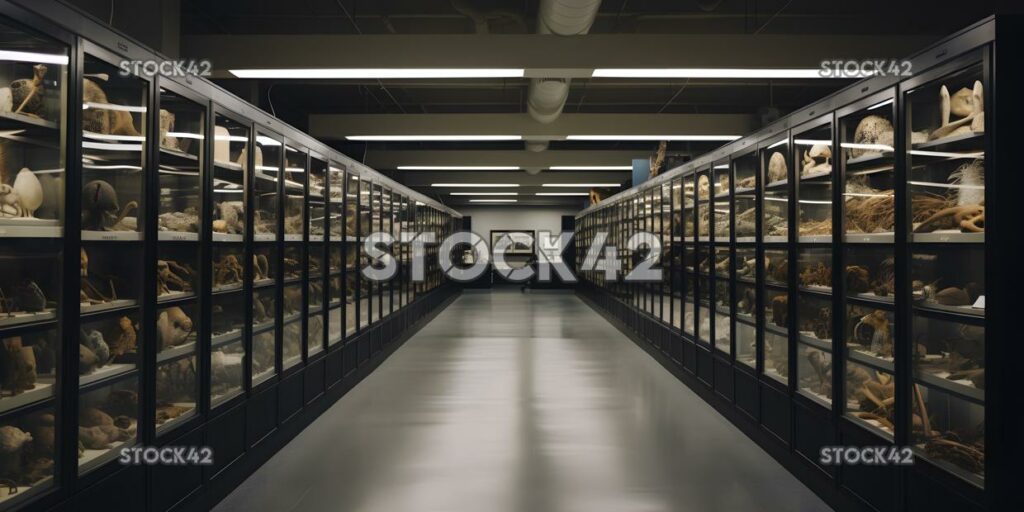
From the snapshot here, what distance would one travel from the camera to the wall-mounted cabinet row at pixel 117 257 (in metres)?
2.46

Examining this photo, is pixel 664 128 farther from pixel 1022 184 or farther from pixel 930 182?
pixel 1022 184

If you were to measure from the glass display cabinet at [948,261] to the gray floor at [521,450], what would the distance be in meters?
0.97

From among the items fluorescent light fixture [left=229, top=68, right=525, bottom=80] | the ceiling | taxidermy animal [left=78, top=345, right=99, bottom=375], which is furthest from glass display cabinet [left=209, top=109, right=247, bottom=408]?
fluorescent light fixture [left=229, top=68, right=525, bottom=80]

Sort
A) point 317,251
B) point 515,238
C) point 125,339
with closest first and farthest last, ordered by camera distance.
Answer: point 125,339
point 317,251
point 515,238

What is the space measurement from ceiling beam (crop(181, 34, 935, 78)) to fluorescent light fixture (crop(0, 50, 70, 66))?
3.27 meters

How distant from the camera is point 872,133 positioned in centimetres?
355

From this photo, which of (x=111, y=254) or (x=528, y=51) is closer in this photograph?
(x=111, y=254)

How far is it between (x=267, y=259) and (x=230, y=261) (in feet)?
1.85

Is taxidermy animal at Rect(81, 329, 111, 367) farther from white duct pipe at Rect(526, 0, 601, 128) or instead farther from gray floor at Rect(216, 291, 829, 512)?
white duct pipe at Rect(526, 0, 601, 128)

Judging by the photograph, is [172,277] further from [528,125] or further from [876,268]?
[528,125]

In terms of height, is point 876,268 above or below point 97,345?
above

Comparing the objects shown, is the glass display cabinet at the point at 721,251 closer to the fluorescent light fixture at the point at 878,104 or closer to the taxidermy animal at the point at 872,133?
→ the taxidermy animal at the point at 872,133

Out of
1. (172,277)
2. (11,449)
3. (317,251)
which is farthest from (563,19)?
(11,449)

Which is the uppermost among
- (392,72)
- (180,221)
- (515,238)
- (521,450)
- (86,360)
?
(392,72)
